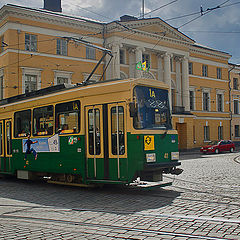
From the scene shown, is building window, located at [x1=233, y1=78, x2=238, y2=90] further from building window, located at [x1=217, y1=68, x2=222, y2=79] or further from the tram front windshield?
the tram front windshield

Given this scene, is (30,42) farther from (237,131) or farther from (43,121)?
(237,131)

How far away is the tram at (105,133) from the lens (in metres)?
9.64

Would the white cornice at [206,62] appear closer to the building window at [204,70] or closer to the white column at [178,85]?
the building window at [204,70]

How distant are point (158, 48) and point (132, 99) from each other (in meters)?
34.1

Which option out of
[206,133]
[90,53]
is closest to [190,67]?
[206,133]

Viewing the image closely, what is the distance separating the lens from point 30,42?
108 ft

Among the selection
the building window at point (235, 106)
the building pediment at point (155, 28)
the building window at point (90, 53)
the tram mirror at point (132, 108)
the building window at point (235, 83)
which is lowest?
the tram mirror at point (132, 108)

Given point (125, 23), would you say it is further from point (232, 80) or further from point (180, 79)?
point (232, 80)

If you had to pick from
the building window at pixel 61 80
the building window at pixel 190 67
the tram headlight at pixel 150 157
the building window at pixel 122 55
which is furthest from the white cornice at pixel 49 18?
the tram headlight at pixel 150 157

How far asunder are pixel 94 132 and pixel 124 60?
31.5 meters

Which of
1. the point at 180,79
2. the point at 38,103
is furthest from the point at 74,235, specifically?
the point at 180,79

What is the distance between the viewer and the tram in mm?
9641

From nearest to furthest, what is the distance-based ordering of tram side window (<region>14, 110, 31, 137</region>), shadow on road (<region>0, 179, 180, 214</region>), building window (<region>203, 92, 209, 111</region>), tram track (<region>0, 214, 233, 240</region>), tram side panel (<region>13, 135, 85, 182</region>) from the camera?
1. tram track (<region>0, 214, 233, 240</region>)
2. shadow on road (<region>0, 179, 180, 214</region>)
3. tram side panel (<region>13, 135, 85, 182</region>)
4. tram side window (<region>14, 110, 31, 137</region>)
5. building window (<region>203, 92, 209, 111</region>)

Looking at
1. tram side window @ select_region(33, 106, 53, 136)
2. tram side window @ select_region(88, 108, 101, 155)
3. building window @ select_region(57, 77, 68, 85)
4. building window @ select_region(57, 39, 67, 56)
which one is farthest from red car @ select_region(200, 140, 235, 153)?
tram side window @ select_region(88, 108, 101, 155)
